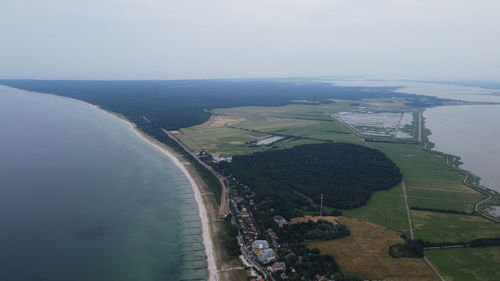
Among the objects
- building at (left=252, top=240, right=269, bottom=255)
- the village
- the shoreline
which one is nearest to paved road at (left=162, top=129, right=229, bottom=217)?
the village

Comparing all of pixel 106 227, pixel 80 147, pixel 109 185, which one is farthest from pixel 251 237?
pixel 80 147

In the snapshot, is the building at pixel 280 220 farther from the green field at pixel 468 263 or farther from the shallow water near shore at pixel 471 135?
the shallow water near shore at pixel 471 135

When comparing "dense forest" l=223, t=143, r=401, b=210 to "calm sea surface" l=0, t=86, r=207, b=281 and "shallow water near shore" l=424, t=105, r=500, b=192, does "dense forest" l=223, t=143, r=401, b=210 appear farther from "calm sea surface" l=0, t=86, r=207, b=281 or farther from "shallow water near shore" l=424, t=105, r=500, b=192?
"shallow water near shore" l=424, t=105, r=500, b=192

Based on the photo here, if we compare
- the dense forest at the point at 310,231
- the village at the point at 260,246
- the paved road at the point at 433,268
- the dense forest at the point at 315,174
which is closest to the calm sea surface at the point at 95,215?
the village at the point at 260,246

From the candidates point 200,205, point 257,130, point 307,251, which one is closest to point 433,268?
point 307,251

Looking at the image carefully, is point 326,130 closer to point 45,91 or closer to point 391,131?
point 391,131
